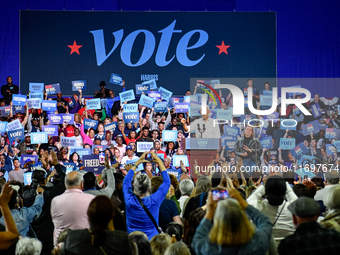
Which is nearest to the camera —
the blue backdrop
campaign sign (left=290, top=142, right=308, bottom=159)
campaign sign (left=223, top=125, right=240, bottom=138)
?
campaign sign (left=223, top=125, right=240, bottom=138)

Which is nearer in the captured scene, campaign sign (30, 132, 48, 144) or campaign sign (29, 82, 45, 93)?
campaign sign (30, 132, 48, 144)

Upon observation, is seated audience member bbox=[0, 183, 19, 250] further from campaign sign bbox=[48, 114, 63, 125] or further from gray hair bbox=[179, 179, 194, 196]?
campaign sign bbox=[48, 114, 63, 125]

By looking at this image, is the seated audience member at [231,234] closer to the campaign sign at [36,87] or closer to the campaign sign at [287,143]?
the campaign sign at [287,143]

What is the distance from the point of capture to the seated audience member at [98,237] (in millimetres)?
2367

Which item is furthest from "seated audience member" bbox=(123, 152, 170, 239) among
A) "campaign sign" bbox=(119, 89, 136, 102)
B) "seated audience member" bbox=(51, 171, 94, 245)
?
"campaign sign" bbox=(119, 89, 136, 102)

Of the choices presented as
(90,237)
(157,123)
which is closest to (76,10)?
(157,123)

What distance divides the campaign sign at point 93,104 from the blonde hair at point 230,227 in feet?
31.3

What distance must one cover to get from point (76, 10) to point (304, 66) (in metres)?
8.24

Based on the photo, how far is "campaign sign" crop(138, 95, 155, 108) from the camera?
11.5m

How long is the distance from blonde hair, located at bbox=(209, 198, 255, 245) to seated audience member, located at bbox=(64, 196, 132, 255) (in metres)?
0.50

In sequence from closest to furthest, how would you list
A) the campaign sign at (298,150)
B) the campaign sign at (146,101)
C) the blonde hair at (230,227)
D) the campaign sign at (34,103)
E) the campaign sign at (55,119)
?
the blonde hair at (230,227)
the campaign sign at (298,150)
the campaign sign at (55,119)
the campaign sign at (34,103)
the campaign sign at (146,101)

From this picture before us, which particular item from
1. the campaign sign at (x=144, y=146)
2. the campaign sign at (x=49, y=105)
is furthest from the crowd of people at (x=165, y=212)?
the campaign sign at (x=49, y=105)

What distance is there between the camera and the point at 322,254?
2.38 m

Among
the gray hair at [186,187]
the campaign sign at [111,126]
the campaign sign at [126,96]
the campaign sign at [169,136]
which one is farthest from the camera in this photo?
the campaign sign at [126,96]
